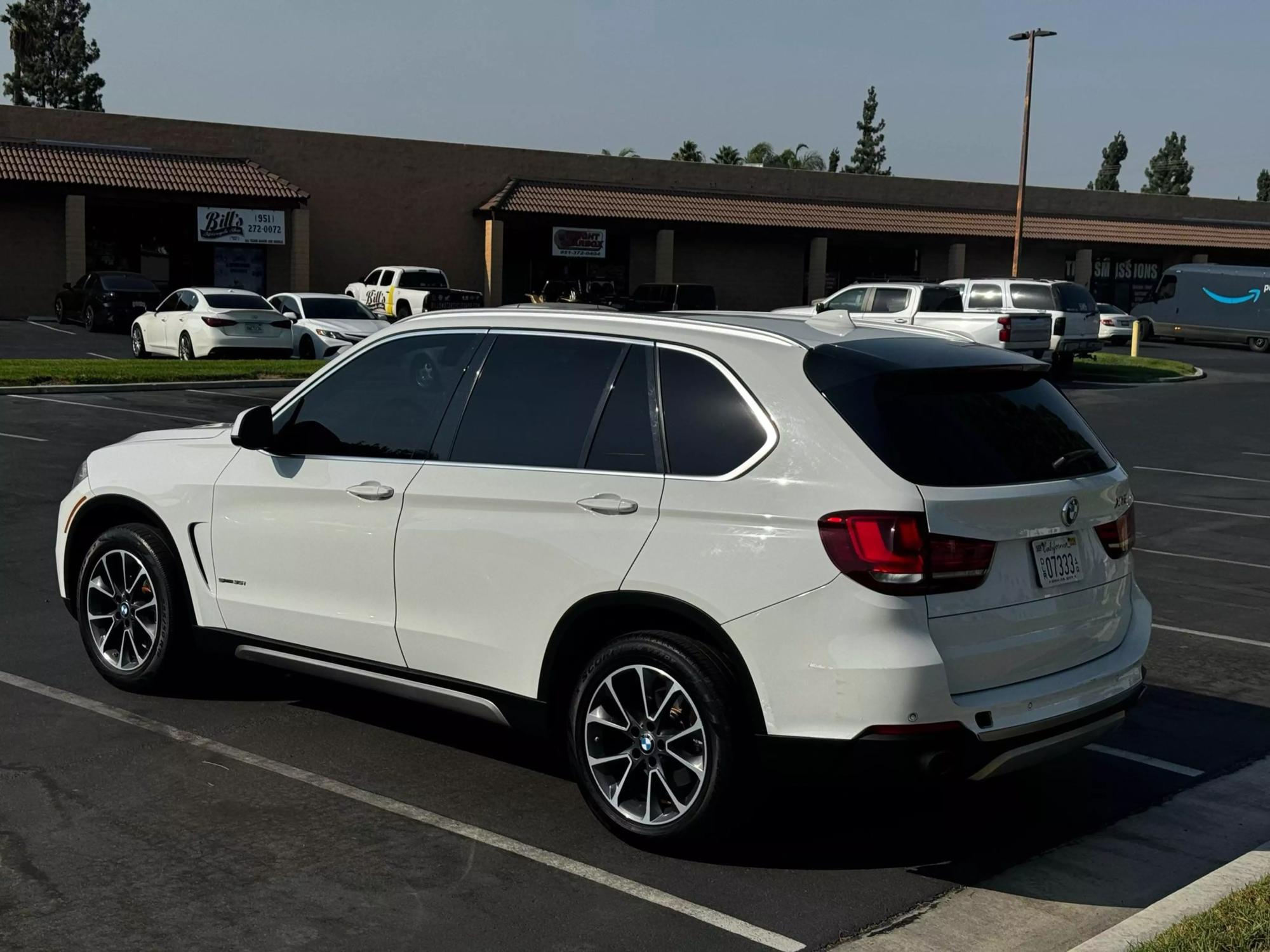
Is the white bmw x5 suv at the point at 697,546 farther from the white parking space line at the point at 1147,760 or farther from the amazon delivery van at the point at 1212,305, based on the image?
the amazon delivery van at the point at 1212,305

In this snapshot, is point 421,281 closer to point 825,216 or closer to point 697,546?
point 825,216

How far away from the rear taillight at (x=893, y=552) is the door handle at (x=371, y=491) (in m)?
1.94

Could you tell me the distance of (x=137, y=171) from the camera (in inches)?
1596

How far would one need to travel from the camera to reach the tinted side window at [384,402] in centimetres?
581

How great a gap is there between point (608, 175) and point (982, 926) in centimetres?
4654

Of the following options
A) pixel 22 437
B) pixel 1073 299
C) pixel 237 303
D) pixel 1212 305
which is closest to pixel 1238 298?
pixel 1212 305

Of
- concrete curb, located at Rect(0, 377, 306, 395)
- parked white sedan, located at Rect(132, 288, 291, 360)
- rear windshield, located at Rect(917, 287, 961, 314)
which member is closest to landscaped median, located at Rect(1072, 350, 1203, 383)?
rear windshield, located at Rect(917, 287, 961, 314)

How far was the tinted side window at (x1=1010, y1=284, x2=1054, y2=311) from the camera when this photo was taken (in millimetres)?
31078

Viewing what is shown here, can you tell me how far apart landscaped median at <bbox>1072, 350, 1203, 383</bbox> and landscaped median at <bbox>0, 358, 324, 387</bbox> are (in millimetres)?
17553

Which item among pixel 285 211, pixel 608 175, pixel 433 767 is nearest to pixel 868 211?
pixel 608 175

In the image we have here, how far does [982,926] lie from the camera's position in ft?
14.9

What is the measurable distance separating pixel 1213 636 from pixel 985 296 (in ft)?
80.8

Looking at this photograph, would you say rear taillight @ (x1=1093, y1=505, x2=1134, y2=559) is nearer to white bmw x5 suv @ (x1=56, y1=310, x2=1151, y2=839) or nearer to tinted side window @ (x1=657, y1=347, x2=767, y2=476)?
white bmw x5 suv @ (x1=56, y1=310, x2=1151, y2=839)

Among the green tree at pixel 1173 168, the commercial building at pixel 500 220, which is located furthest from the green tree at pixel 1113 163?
the commercial building at pixel 500 220
